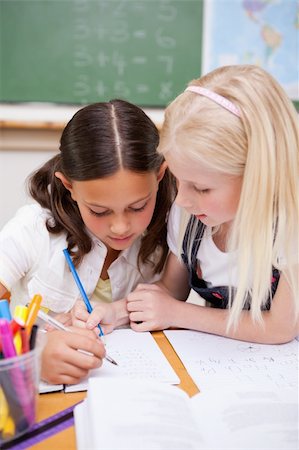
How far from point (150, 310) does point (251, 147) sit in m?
0.36

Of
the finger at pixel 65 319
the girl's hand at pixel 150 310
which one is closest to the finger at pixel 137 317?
the girl's hand at pixel 150 310

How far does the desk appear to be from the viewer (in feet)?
1.83

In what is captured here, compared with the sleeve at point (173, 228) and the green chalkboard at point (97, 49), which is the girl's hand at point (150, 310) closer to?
the sleeve at point (173, 228)

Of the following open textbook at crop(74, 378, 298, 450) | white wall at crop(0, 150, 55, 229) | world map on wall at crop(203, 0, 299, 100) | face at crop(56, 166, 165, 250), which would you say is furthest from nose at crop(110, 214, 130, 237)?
world map on wall at crop(203, 0, 299, 100)

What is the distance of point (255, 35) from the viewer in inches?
78.5

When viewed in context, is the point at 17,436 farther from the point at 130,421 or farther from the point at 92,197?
the point at 92,197

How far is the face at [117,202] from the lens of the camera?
89 cm

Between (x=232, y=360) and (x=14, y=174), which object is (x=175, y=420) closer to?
(x=232, y=360)

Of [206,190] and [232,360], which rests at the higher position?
[206,190]

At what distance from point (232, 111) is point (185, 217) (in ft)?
1.00

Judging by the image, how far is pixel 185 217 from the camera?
0.99 meters

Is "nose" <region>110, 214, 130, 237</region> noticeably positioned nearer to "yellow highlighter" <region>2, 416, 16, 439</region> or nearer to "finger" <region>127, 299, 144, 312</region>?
"finger" <region>127, 299, 144, 312</region>

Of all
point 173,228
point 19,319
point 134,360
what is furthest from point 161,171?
point 19,319

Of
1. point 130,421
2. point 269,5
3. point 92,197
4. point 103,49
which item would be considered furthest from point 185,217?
point 269,5
